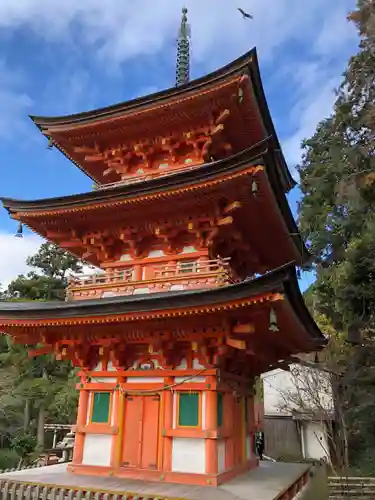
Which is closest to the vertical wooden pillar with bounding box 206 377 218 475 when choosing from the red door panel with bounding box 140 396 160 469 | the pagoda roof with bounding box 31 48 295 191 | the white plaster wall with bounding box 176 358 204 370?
the white plaster wall with bounding box 176 358 204 370

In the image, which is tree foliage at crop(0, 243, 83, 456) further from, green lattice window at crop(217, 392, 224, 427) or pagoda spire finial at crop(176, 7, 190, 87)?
pagoda spire finial at crop(176, 7, 190, 87)

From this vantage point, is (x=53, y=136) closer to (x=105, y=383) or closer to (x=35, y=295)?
(x=105, y=383)

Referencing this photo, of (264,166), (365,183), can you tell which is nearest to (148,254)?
(264,166)

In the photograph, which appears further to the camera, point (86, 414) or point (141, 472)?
point (86, 414)

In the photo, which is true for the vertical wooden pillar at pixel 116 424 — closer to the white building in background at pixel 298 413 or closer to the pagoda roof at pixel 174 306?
the pagoda roof at pixel 174 306

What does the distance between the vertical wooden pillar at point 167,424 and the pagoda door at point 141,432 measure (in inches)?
12.1

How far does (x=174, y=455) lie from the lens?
343 inches

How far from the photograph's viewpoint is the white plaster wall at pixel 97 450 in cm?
933

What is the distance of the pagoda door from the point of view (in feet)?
29.7

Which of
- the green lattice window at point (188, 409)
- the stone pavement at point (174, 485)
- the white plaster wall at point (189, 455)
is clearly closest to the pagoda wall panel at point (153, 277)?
the green lattice window at point (188, 409)

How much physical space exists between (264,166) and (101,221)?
14.9 feet

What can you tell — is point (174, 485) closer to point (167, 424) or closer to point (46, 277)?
point (167, 424)

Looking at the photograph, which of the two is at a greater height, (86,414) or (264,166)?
(264,166)

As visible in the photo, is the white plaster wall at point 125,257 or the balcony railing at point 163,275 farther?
the white plaster wall at point 125,257
